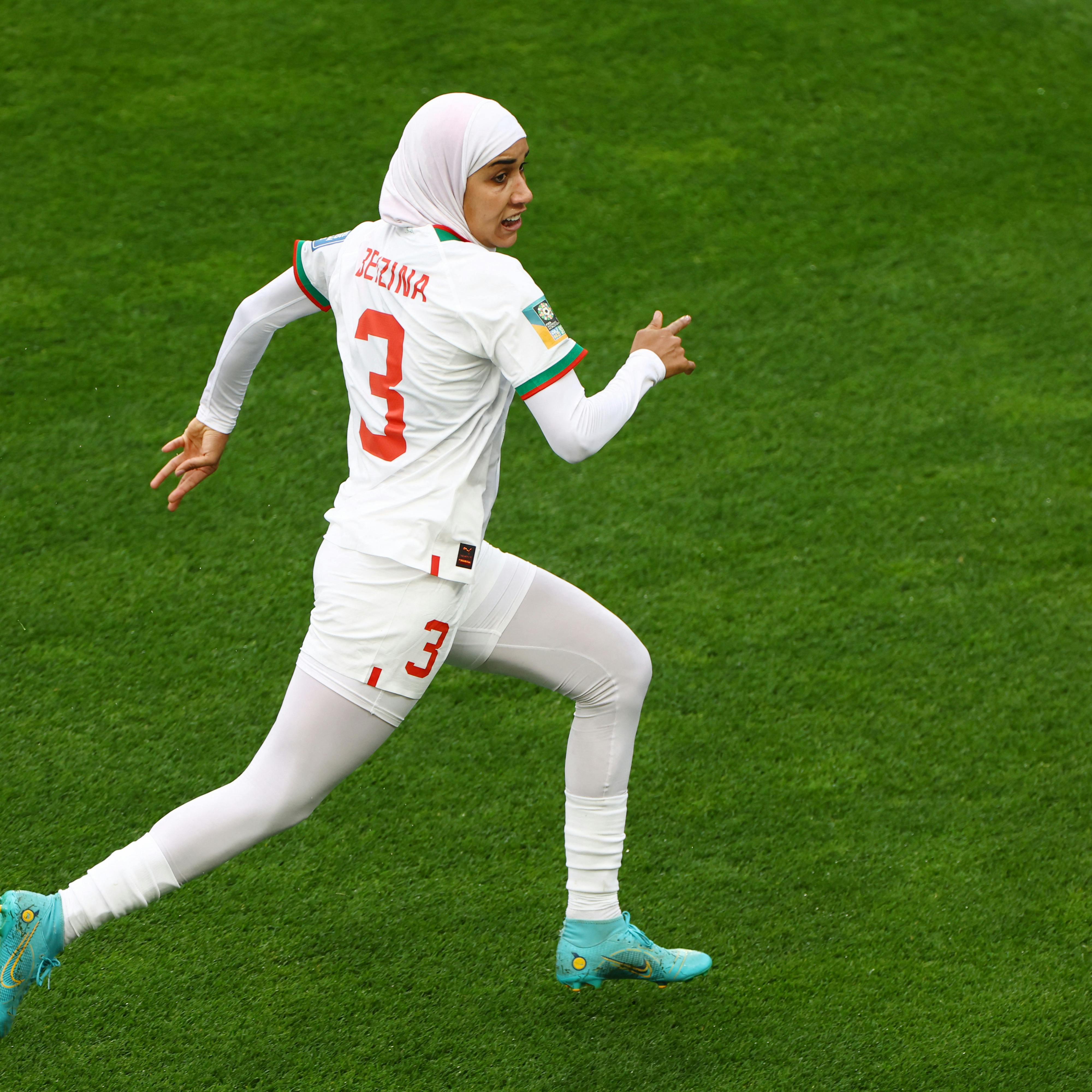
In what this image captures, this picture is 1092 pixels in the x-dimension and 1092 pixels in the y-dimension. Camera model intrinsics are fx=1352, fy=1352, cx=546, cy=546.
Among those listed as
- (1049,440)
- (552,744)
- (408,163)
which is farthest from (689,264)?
(408,163)

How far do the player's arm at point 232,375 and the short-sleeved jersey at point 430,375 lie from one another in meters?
0.25

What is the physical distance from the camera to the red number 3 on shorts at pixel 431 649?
2.72 metres

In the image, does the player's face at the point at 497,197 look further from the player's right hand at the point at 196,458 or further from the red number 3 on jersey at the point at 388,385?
the player's right hand at the point at 196,458

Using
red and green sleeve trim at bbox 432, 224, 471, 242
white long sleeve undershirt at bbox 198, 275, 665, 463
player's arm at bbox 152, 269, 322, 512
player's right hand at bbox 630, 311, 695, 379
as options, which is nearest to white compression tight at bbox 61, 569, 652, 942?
white long sleeve undershirt at bbox 198, 275, 665, 463

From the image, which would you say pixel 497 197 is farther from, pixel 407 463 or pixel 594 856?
pixel 594 856

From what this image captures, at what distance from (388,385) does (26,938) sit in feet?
4.34

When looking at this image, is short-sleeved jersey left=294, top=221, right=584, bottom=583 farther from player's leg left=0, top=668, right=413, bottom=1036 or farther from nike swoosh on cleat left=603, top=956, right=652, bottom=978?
nike swoosh on cleat left=603, top=956, right=652, bottom=978

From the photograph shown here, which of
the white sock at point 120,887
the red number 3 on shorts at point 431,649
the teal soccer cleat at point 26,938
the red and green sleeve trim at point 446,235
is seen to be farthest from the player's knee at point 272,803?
the red and green sleeve trim at point 446,235

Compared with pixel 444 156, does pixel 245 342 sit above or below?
below

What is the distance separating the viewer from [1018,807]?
374 cm

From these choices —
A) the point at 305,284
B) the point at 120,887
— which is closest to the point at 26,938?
the point at 120,887

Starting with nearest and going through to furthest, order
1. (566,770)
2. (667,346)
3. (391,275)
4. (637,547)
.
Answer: (391,275), (667,346), (566,770), (637,547)

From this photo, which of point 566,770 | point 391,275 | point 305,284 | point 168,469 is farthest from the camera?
point 566,770

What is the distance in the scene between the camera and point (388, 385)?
2.68m
